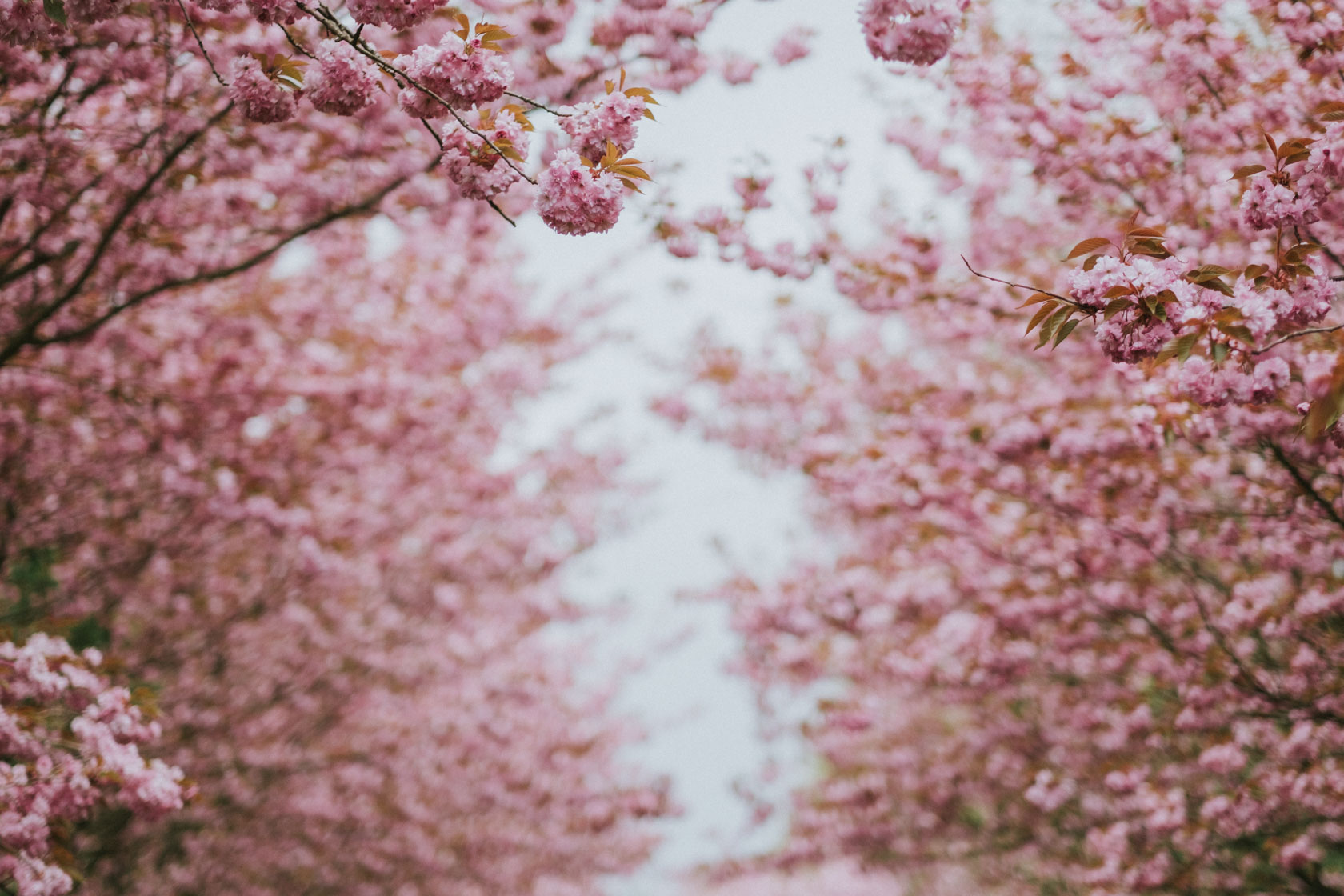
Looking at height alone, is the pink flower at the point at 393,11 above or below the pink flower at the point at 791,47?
below

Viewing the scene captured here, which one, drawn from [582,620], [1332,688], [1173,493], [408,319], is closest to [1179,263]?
[1332,688]

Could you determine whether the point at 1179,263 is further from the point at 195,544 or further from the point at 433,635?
the point at 433,635

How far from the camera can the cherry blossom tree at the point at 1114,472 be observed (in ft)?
7.00

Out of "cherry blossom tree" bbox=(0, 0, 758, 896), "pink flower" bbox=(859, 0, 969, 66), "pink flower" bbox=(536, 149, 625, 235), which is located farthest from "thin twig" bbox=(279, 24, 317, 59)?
"pink flower" bbox=(859, 0, 969, 66)

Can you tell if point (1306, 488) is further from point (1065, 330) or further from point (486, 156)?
point (486, 156)

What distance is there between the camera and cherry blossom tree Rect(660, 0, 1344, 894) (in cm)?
213

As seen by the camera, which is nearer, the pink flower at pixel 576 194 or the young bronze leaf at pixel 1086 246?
the young bronze leaf at pixel 1086 246

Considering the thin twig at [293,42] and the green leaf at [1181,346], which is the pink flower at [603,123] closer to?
the thin twig at [293,42]

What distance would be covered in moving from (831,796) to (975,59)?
6.18 meters

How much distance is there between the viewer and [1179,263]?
201 cm

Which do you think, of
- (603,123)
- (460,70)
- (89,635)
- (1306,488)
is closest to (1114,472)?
(1306,488)

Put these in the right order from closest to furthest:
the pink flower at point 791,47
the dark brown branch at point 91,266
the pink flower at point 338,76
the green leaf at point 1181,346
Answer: the green leaf at point 1181,346 < the pink flower at point 338,76 < the dark brown branch at point 91,266 < the pink flower at point 791,47

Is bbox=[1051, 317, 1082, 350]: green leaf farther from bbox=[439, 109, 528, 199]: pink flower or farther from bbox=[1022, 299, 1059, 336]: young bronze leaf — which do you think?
bbox=[439, 109, 528, 199]: pink flower

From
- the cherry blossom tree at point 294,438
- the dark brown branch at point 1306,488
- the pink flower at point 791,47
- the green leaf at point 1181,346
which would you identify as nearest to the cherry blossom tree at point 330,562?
the cherry blossom tree at point 294,438
